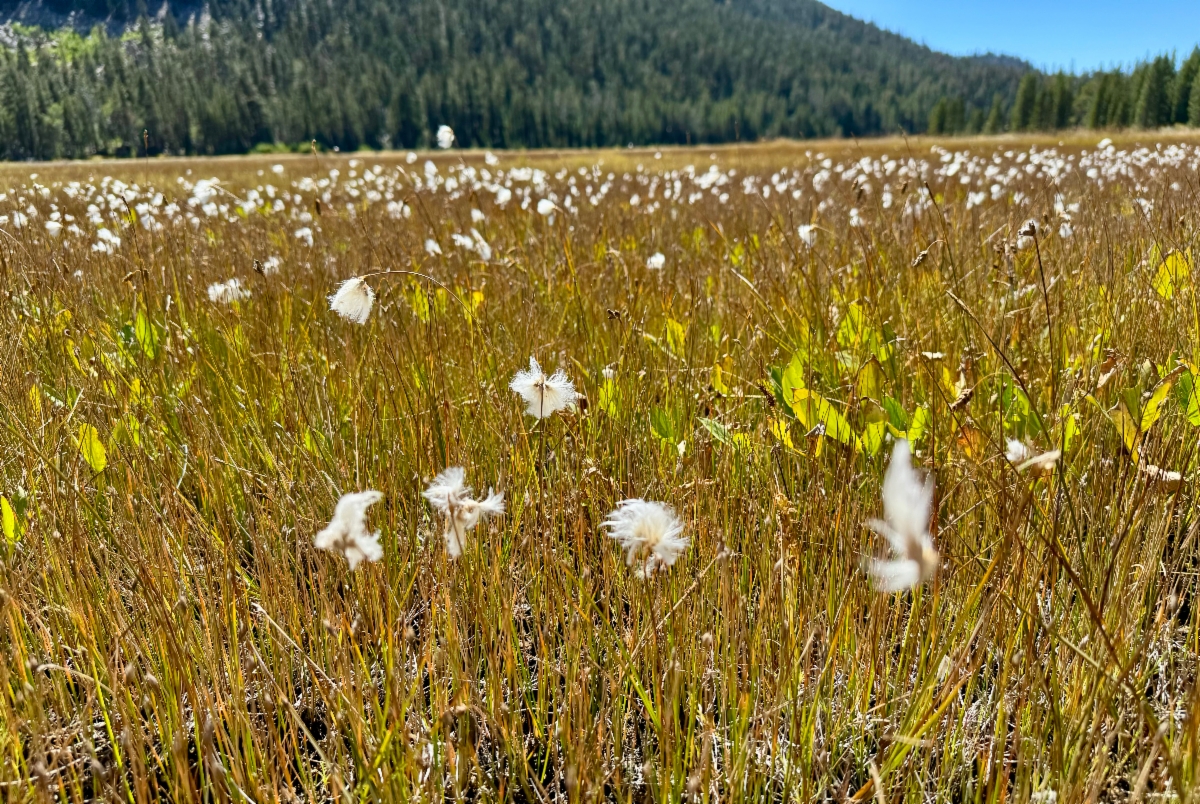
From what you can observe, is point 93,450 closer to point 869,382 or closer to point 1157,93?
point 869,382

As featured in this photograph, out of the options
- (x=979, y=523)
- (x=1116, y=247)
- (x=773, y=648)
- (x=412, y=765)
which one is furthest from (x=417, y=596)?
(x=1116, y=247)

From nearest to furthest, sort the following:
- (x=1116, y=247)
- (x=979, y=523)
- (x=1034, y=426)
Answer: (x=979, y=523)
(x=1034, y=426)
(x=1116, y=247)

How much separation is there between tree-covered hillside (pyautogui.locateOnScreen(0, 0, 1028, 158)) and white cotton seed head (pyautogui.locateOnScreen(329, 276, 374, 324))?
5869cm

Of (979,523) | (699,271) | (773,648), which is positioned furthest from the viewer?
(699,271)

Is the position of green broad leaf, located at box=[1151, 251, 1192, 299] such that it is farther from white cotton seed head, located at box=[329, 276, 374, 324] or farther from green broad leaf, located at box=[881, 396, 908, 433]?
white cotton seed head, located at box=[329, 276, 374, 324]

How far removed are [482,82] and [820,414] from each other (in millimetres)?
106263

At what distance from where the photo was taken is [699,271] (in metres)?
3.97

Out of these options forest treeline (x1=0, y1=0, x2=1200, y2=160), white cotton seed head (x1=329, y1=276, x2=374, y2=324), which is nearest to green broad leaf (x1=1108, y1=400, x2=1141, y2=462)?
white cotton seed head (x1=329, y1=276, x2=374, y2=324)

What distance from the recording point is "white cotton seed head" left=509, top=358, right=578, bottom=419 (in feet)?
4.92

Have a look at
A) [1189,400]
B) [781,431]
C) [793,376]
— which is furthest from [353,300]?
[1189,400]

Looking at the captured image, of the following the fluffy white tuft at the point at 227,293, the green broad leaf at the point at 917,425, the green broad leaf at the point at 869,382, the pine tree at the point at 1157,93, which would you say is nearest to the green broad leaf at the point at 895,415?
the green broad leaf at the point at 917,425

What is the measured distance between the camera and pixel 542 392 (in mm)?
1504

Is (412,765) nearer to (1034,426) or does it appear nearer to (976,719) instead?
(976,719)

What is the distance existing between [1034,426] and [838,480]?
49 cm
